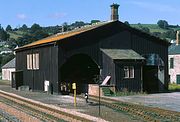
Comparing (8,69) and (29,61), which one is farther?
(8,69)

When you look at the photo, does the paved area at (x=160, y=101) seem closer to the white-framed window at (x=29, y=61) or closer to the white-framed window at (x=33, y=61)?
the white-framed window at (x=33, y=61)

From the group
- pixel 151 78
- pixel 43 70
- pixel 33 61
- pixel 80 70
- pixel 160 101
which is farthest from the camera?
pixel 33 61

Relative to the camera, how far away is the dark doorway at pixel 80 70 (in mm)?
41250

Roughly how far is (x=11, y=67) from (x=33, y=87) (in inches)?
1554

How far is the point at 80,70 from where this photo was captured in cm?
4241

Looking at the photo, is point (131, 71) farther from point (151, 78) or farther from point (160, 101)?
point (160, 101)

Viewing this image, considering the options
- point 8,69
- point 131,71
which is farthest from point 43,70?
point 8,69

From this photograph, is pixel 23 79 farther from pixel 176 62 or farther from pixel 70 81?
pixel 176 62

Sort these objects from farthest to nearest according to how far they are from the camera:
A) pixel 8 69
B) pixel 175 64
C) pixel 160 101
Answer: pixel 8 69 → pixel 175 64 → pixel 160 101

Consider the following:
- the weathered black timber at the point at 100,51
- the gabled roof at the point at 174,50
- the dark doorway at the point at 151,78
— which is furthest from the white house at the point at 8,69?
the dark doorway at the point at 151,78

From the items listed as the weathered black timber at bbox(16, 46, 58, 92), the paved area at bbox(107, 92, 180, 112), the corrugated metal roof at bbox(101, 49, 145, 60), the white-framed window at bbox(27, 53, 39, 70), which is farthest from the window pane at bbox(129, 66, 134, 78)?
the white-framed window at bbox(27, 53, 39, 70)

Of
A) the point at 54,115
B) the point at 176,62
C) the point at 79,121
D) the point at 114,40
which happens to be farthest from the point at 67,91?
the point at 176,62

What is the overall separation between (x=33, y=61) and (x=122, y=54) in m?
10.7

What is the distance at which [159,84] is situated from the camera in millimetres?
39938
